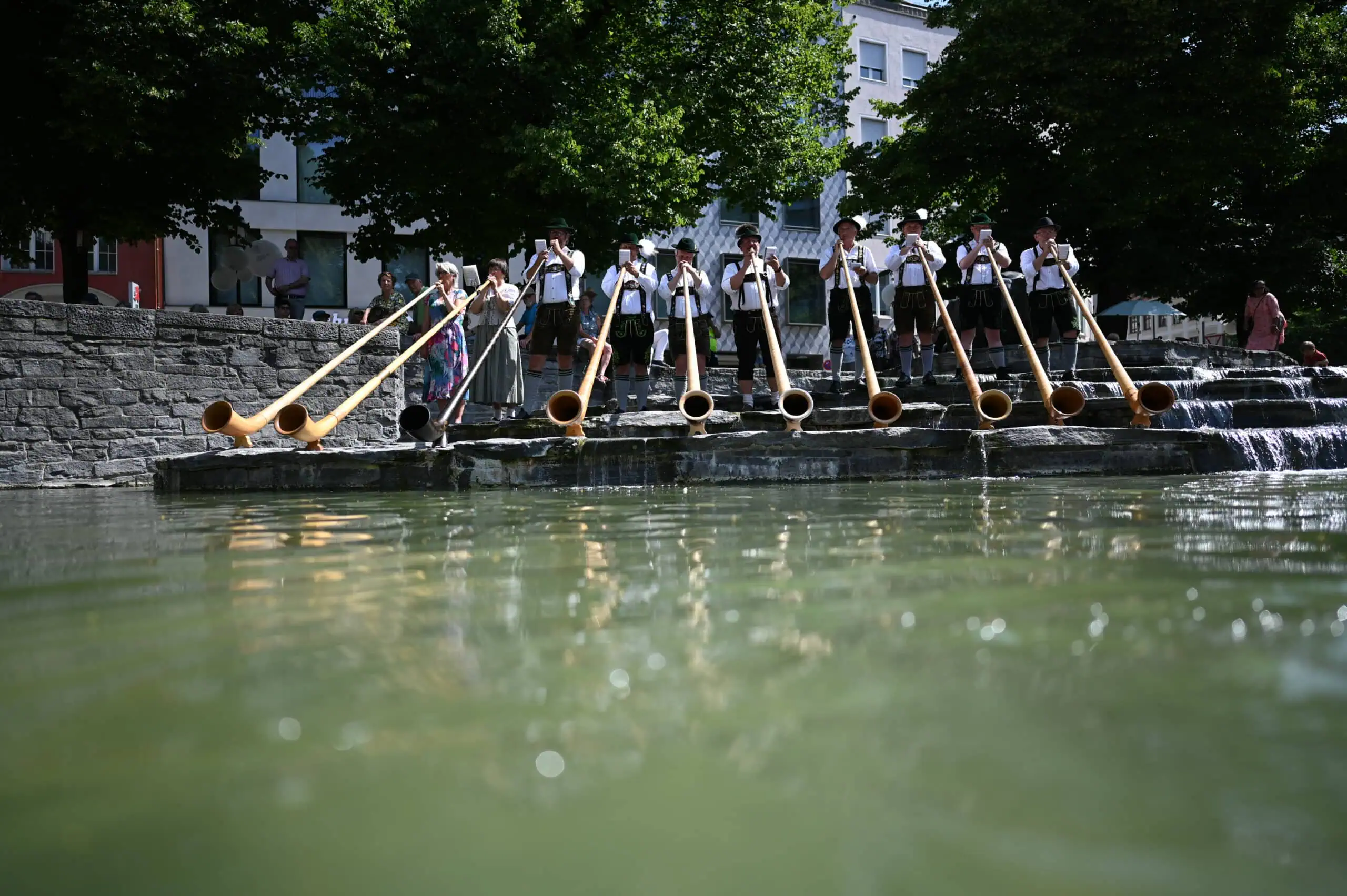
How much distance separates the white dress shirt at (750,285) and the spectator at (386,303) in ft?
14.1

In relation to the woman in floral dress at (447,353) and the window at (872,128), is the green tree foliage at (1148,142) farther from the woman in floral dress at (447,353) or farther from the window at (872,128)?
the woman in floral dress at (447,353)

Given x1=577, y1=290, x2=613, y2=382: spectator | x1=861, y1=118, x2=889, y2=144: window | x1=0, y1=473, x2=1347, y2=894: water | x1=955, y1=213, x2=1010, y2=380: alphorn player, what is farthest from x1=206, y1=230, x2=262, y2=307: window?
x1=0, y1=473, x2=1347, y2=894: water

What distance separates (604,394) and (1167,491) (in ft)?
27.8

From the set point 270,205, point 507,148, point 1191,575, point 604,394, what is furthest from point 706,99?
point 1191,575

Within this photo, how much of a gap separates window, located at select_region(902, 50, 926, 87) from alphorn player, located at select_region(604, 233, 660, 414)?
29.7 meters

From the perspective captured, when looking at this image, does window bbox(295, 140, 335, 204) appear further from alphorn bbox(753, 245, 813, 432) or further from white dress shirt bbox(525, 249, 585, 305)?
alphorn bbox(753, 245, 813, 432)

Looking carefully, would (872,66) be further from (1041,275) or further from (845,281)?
(845,281)

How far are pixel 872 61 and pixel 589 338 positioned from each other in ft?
91.8

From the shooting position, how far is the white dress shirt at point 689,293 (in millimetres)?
10406

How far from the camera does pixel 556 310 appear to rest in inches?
410

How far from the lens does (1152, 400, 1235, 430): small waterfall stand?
360 inches

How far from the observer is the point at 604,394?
42.9 ft

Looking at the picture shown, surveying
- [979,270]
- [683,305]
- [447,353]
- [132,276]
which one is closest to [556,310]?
[447,353]

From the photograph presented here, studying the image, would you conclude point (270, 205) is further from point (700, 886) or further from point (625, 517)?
point (700, 886)
